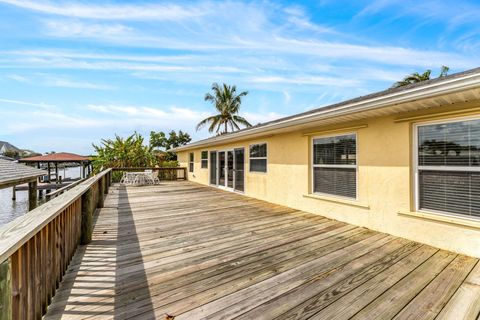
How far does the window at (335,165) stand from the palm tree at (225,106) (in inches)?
772

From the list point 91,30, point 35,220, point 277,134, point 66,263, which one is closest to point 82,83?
point 91,30

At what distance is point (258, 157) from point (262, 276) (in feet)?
18.0

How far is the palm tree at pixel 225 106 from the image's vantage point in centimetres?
2452

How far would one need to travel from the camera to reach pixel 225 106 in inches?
965

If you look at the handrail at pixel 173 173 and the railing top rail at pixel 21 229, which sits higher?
the railing top rail at pixel 21 229

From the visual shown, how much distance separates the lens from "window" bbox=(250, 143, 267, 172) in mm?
7544

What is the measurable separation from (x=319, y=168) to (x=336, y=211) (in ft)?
3.48

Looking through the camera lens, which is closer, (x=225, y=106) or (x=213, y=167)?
(x=213, y=167)

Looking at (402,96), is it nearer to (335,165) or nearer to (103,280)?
(335,165)

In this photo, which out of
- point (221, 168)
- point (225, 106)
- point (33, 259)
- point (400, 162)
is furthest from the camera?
point (225, 106)

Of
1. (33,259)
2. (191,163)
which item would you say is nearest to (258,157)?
(33,259)

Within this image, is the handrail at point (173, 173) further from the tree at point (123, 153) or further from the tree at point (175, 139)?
the tree at point (175, 139)

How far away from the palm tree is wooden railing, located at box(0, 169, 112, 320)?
2235 centimetres

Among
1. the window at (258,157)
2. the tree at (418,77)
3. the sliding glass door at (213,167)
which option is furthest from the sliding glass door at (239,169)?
the tree at (418,77)
